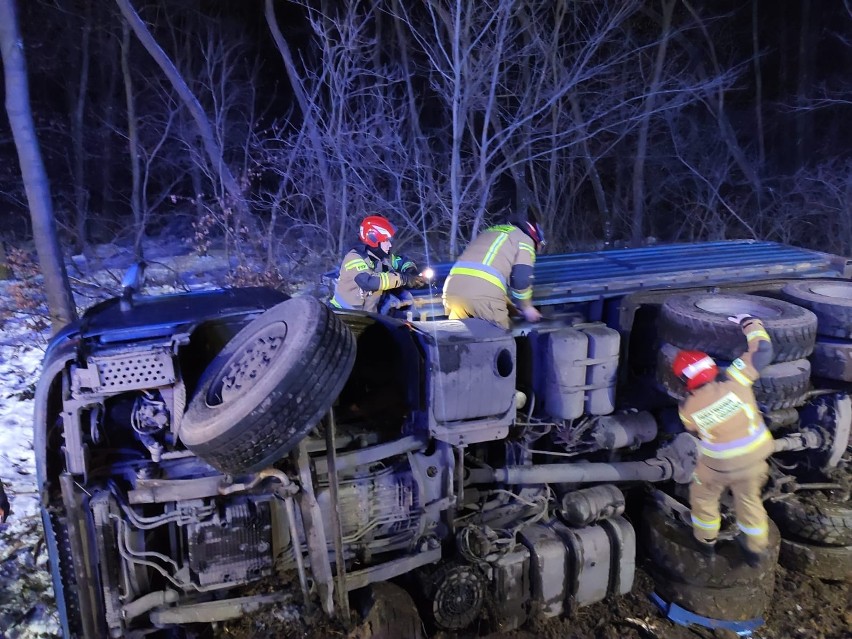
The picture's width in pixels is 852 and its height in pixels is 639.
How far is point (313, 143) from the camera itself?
10.0m

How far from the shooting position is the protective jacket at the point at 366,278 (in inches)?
192

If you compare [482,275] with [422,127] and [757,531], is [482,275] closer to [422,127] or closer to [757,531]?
[757,531]

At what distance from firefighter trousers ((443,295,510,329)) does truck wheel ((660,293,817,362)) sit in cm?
106

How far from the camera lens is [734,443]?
363 centimetres

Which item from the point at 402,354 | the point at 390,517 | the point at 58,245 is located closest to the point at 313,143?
the point at 58,245

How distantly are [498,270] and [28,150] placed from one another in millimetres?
5618

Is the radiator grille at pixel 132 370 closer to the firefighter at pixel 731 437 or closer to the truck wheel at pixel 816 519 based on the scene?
the firefighter at pixel 731 437

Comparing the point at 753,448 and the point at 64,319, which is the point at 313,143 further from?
the point at 753,448

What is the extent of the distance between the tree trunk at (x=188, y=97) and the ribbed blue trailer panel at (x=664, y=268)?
5.43 meters

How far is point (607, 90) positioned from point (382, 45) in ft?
17.4

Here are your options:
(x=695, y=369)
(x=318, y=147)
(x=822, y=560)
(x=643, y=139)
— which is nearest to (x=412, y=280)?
(x=695, y=369)

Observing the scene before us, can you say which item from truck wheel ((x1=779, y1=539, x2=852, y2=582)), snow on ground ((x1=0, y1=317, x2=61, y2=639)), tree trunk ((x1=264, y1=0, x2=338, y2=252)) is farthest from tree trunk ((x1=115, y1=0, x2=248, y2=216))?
truck wheel ((x1=779, y1=539, x2=852, y2=582))

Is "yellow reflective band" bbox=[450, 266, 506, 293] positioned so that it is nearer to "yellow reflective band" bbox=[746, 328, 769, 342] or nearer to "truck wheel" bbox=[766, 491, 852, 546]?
"yellow reflective band" bbox=[746, 328, 769, 342]

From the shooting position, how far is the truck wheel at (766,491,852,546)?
4.04 m
